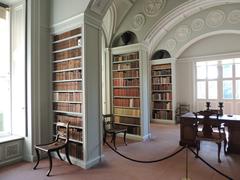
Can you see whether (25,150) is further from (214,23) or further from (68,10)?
(214,23)

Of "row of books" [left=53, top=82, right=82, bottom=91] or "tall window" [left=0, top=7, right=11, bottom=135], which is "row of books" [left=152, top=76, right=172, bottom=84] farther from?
"tall window" [left=0, top=7, right=11, bottom=135]

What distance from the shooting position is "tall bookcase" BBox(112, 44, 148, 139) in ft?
17.5

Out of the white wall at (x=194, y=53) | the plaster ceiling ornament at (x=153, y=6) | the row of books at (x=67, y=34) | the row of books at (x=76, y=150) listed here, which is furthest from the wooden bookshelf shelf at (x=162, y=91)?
the row of books at (x=76, y=150)

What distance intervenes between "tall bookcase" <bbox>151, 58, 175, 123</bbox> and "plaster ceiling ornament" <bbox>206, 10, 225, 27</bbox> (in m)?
1.91

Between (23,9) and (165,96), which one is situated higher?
Result: (23,9)

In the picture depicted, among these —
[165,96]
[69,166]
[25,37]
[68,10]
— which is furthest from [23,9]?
[165,96]

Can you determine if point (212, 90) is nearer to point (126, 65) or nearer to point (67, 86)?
point (126, 65)

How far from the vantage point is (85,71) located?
3428 mm

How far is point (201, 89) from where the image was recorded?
7965 mm

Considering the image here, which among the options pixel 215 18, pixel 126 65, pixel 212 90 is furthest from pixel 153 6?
pixel 212 90

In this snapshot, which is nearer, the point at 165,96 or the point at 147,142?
the point at 147,142

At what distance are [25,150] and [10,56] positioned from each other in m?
2.06

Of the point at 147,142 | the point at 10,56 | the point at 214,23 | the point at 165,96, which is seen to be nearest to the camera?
the point at 10,56

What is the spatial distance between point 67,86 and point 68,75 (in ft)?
0.75
